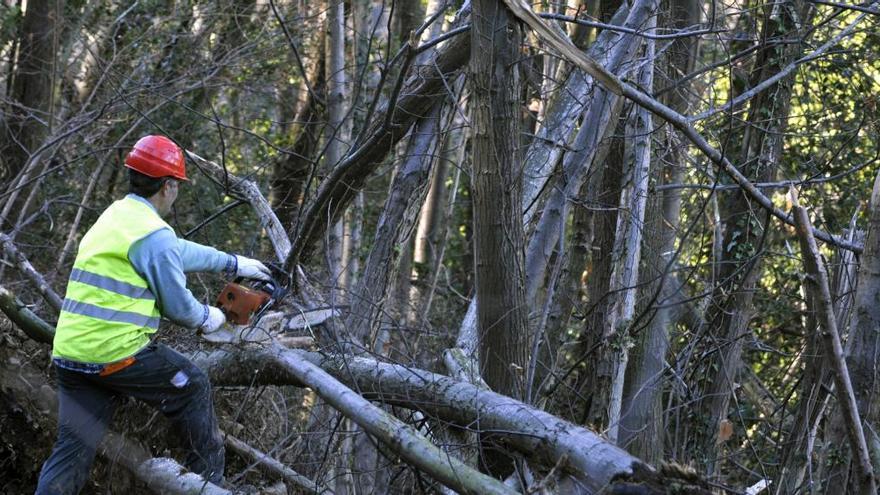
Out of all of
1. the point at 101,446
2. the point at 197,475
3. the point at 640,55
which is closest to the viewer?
the point at 197,475

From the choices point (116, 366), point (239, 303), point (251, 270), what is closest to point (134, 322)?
point (116, 366)

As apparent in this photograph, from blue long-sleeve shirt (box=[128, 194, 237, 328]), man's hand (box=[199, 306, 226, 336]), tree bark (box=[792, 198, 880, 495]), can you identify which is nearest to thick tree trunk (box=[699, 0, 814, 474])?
tree bark (box=[792, 198, 880, 495])

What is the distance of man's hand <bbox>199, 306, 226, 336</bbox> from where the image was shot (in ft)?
16.1

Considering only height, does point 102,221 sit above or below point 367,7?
below

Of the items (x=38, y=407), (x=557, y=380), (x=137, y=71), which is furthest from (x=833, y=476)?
(x=137, y=71)

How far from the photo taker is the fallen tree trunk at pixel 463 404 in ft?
11.2

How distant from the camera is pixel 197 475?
5.01 metres

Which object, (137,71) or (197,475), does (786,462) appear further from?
(137,71)

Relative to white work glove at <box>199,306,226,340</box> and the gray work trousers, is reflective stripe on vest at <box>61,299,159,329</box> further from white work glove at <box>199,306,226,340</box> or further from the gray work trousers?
white work glove at <box>199,306,226,340</box>

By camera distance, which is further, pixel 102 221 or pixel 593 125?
pixel 593 125

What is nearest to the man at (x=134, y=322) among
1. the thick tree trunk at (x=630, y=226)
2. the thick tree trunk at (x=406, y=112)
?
the thick tree trunk at (x=406, y=112)

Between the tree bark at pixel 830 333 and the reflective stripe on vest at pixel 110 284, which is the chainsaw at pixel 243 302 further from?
the tree bark at pixel 830 333

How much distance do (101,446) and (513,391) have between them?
2616 millimetres

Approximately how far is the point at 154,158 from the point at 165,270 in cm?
61
